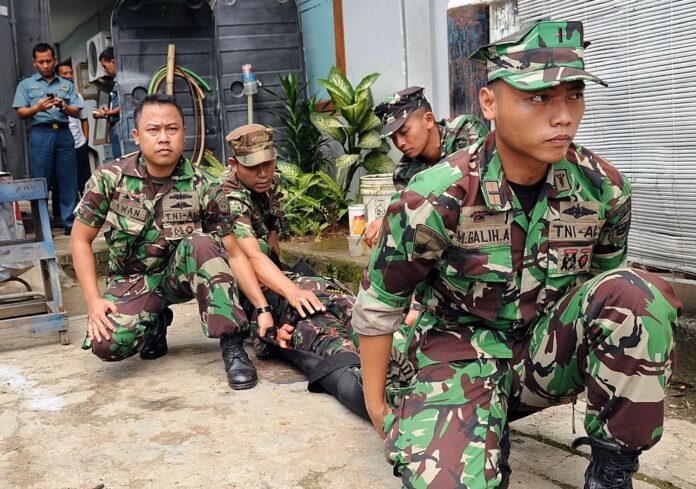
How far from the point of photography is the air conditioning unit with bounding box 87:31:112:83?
11.2 m

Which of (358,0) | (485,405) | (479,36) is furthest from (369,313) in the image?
(358,0)

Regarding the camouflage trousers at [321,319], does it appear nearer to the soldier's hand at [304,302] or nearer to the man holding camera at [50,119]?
the soldier's hand at [304,302]

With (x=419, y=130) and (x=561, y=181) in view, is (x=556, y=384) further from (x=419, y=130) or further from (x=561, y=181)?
(x=419, y=130)

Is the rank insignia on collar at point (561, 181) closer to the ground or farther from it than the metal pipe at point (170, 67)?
closer to the ground

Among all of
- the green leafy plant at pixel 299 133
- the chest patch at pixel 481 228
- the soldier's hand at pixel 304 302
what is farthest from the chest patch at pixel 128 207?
the green leafy plant at pixel 299 133

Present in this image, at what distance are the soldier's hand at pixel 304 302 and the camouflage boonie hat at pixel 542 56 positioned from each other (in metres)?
1.83

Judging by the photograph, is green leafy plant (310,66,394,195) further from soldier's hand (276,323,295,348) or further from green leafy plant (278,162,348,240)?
soldier's hand (276,323,295,348)

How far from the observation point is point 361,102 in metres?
6.43

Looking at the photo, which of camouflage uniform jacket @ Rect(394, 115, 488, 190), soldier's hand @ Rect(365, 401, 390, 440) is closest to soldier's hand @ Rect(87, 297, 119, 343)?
camouflage uniform jacket @ Rect(394, 115, 488, 190)

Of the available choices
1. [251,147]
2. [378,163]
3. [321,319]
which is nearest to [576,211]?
[321,319]

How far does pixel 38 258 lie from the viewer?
4.12m

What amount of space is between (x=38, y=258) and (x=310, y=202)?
2.71 metres

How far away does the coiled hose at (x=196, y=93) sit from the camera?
7.39 metres

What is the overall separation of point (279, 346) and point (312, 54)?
4690 millimetres
